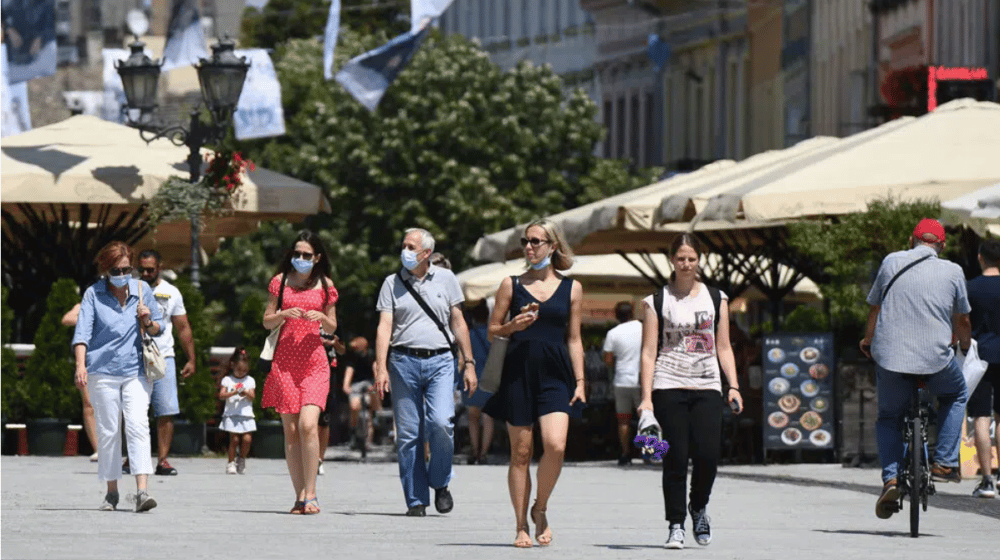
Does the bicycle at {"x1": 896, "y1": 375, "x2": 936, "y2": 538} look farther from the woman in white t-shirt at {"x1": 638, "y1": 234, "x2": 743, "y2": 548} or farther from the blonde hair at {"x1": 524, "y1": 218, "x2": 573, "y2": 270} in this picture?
the blonde hair at {"x1": 524, "y1": 218, "x2": 573, "y2": 270}

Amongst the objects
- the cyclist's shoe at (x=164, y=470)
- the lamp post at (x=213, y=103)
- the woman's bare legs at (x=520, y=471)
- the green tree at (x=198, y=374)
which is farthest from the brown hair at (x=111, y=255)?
the lamp post at (x=213, y=103)

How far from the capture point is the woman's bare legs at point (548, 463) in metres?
13.7

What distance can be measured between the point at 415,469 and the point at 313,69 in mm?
49753

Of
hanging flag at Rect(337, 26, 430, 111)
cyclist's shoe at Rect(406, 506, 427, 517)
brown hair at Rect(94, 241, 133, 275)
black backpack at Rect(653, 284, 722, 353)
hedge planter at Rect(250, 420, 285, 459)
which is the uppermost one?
hanging flag at Rect(337, 26, 430, 111)

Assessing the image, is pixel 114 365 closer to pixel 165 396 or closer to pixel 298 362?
pixel 298 362

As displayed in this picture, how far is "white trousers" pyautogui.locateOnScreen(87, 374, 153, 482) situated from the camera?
15.9 meters

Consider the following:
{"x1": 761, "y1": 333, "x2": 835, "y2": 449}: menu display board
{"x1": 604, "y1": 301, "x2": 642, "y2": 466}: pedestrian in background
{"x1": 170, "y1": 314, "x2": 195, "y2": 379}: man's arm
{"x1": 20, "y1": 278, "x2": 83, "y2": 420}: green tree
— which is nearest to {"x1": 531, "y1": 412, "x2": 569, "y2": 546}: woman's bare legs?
{"x1": 170, "y1": 314, "x2": 195, "y2": 379}: man's arm

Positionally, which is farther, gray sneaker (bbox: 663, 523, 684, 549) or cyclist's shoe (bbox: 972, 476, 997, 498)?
cyclist's shoe (bbox: 972, 476, 997, 498)

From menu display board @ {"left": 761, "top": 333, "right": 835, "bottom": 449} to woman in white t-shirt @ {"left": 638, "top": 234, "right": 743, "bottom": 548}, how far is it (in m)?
10.3

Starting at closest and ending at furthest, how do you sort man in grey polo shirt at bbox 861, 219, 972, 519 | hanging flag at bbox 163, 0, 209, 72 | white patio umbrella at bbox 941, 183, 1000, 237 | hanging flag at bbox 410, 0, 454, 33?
1. man in grey polo shirt at bbox 861, 219, 972, 519
2. white patio umbrella at bbox 941, 183, 1000, 237
3. hanging flag at bbox 410, 0, 454, 33
4. hanging flag at bbox 163, 0, 209, 72

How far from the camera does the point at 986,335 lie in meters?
18.1

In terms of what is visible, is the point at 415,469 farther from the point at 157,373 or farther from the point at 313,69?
the point at 313,69

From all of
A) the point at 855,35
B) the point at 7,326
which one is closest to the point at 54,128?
the point at 7,326

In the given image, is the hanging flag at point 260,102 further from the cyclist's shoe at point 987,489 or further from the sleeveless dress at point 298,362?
the sleeveless dress at point 298,362
